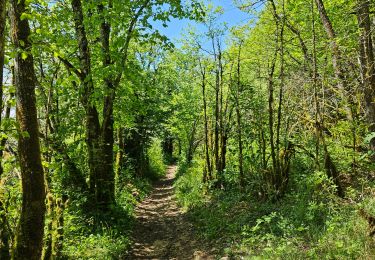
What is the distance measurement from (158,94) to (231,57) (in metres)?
8.21

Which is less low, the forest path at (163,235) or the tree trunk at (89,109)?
the tree trunk at (89,109)

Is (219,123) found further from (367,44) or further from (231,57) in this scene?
→ (367,44)

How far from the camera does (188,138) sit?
25531 mm

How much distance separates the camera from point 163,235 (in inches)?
365

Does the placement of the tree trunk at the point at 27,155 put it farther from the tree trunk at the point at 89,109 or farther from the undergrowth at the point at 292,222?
the tree trunk at the point at 89,109

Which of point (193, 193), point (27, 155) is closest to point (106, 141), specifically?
point (193, 193)

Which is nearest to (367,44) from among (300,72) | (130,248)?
(300,72)

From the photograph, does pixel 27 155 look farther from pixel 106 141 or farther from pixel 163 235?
pixel 106 141

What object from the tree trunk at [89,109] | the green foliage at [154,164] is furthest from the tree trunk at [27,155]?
the green foliage at [154,164]

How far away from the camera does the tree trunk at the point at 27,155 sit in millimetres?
4285

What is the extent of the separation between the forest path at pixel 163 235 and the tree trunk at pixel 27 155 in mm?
3558

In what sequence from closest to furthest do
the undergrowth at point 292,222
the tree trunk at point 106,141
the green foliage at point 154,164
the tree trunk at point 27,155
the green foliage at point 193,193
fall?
the tree trunk at point 27,155, the undergrowth at point 292,222, the tree trunk at point 106,141, the green foliage at point 193,193, the green foliage at point 154,164

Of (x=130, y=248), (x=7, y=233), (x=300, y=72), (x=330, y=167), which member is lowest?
(x=130, y=248)

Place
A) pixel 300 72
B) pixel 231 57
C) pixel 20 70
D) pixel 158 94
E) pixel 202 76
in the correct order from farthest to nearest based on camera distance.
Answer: pixel 158 94, pixel 202 76, pixel 231 57, pixel 300 72, pixel 20 70
